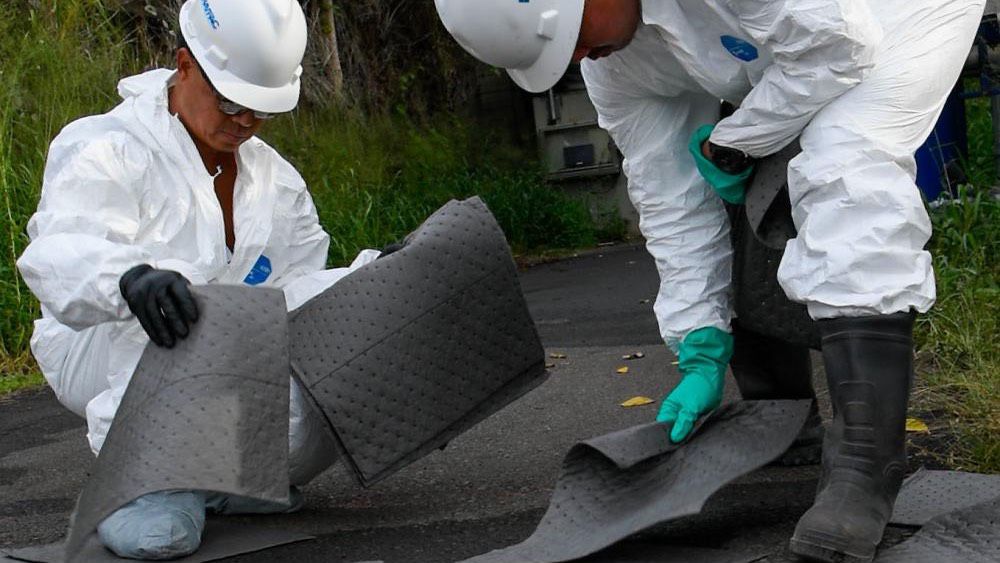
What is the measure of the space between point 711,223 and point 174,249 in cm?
126

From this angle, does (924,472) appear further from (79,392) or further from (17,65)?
(17,65)

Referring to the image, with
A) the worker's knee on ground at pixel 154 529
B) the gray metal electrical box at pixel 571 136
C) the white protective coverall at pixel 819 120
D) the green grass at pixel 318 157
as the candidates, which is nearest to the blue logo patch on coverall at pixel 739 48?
the white protective coverall at pixel 819 120

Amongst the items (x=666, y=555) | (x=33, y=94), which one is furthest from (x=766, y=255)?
(x=33, y=94)

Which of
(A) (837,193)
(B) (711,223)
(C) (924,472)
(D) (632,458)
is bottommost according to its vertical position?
(C) (924,472)

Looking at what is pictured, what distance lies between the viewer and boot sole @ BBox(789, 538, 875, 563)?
2.53 metres

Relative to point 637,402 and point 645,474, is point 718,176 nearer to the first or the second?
point 645,474

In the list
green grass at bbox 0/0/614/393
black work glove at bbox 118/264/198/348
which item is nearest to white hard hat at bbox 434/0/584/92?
black work glove at bbox 118/264/198/348

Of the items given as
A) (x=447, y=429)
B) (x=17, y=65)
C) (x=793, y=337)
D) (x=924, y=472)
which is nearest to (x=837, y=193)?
(x=793, y=337)

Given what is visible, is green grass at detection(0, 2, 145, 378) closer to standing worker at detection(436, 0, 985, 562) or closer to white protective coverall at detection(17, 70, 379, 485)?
white protective coverall at detection(17, 70, 379, 485)

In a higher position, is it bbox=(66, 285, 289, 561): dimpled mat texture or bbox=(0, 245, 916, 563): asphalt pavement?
bbox=(66, 285, 289, 561): dimpled mat texture

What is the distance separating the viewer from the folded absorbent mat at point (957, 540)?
2543 mm

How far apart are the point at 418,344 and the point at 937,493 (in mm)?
1168

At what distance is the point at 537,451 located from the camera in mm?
3846

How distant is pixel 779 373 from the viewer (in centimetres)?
333
